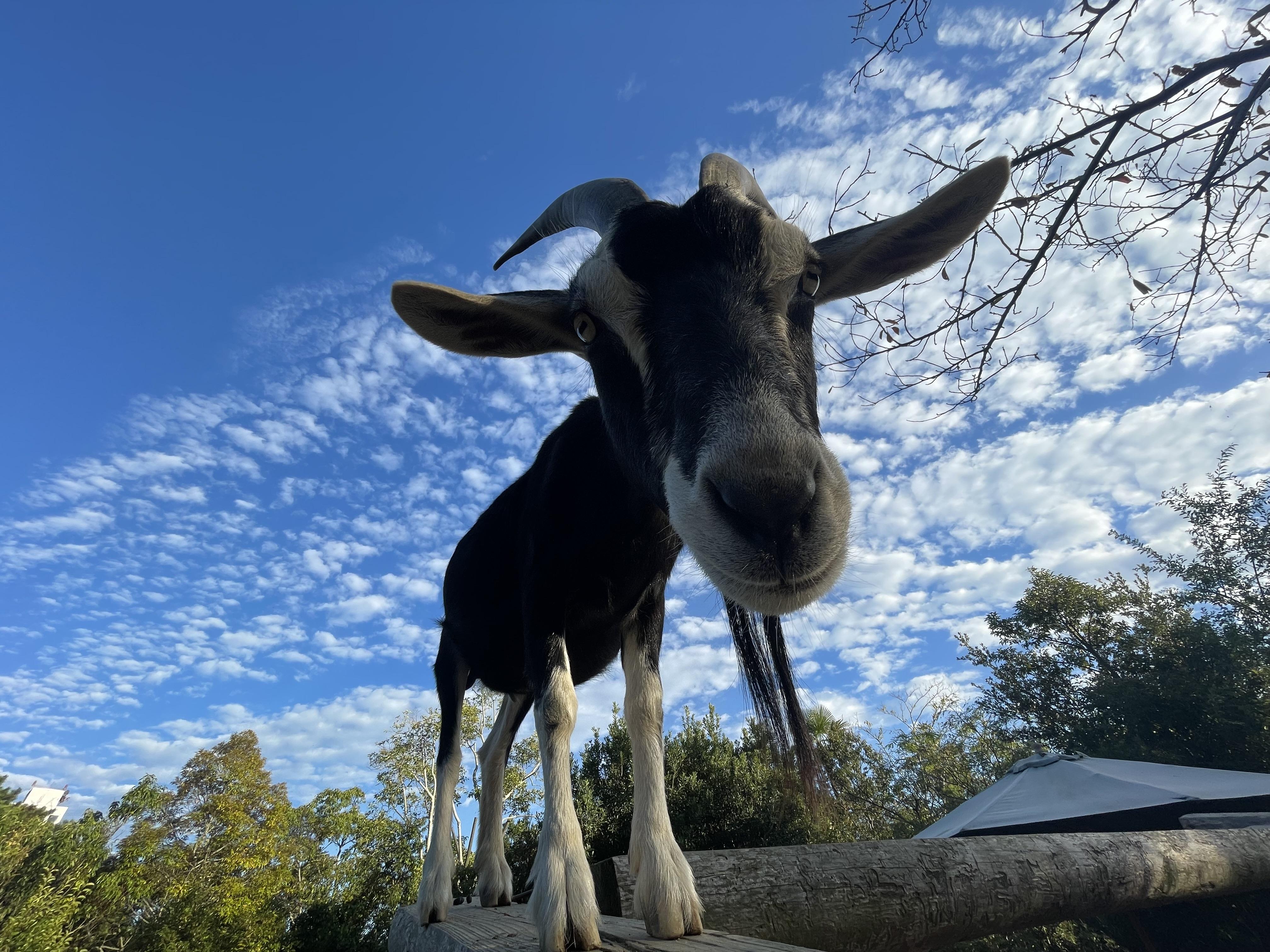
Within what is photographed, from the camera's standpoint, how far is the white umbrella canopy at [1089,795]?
6168 mm

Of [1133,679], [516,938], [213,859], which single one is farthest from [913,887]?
[213,859]

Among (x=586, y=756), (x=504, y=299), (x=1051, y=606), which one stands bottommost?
(x=504, y=299)

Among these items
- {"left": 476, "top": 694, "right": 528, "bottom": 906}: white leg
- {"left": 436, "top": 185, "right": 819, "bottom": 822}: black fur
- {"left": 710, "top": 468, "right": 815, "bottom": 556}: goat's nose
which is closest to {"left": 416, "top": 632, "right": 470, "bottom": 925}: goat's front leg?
{"left": 476, "top": 694, "right": 528, "bottom": 906}: white leg

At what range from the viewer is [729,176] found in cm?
282

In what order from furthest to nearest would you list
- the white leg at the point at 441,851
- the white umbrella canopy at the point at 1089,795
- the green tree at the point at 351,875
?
1. the green tree at the point at 351,875
2. the white umbrella canopy at the point at 1089,795
3. the white leg at the point at 441,851

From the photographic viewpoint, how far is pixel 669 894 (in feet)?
5.45

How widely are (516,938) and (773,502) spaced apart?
1.65 meters

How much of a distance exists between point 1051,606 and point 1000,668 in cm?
239

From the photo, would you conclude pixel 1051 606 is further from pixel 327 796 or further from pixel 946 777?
pixel 327 796

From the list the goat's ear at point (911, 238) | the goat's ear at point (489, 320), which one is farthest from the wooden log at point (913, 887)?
the goat's ear at point (911, 238)

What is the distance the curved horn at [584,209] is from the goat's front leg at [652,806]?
1.81 meters

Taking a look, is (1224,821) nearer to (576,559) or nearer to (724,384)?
(576,559)

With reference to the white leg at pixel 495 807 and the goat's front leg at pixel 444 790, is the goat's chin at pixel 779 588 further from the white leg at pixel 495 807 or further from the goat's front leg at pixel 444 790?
the white leg at pixel 495 807

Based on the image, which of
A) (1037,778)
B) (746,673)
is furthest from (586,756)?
(746,673)
